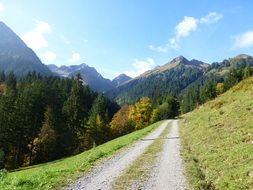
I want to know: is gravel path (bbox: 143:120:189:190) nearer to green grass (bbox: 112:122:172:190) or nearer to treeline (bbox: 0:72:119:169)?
green grass (bbox: 112:122:172:190)

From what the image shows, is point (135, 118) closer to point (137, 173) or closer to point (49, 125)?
point (49, 125)

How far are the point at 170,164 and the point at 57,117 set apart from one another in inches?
3186

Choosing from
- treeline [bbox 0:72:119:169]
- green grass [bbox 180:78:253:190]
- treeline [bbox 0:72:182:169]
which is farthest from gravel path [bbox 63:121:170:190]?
treeline [bbox 0:72:119:169]

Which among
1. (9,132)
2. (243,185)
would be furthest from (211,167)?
(9,132)

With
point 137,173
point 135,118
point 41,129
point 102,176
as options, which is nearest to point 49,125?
point 41,129

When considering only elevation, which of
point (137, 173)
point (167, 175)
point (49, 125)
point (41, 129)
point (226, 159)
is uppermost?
point (49, 125)

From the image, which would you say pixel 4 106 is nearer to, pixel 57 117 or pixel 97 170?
pixel 57 117

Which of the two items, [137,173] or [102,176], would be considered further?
[137,173]

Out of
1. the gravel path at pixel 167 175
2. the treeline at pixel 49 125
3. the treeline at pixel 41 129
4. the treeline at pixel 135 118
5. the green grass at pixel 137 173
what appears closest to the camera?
the gravel path at pixel 167 175

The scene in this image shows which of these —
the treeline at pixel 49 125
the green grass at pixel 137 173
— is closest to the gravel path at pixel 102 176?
the green grass at pixel 137 173

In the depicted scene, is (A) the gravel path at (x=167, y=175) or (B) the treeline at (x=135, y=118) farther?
(B) the treeline at (x=135, y=118)

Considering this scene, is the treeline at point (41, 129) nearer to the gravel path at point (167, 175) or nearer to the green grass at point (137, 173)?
the green grass at point (137, 173)

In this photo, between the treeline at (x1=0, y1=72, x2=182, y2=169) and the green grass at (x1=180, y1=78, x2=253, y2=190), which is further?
the treeline at (x1=0, y1=72, x2=182, y2=169)

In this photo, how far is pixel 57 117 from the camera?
341ft
